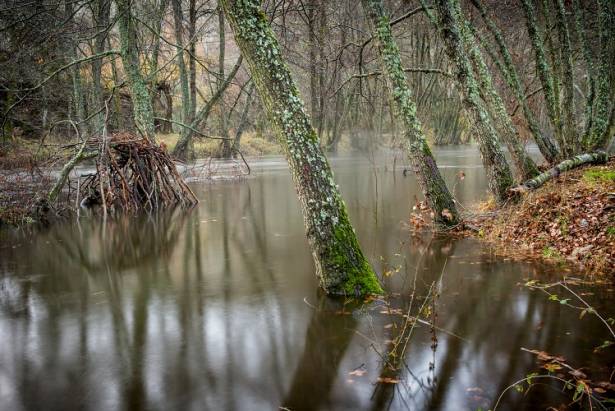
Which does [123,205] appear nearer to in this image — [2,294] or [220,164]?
[2,294]

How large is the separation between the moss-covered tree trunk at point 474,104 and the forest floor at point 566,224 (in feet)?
1.84

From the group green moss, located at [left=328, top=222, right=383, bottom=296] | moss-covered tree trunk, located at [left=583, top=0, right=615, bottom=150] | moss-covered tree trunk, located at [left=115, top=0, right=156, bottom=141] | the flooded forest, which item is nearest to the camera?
the flooded forest

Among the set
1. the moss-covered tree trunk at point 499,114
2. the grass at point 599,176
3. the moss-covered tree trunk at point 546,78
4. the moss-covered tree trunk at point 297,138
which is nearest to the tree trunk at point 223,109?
the moss-covered tree trunk at point 499,114

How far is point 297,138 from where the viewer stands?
564 centimetres

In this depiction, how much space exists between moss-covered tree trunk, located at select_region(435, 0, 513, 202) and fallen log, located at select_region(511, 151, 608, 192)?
0.41 m

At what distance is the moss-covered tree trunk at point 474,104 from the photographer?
8562mm

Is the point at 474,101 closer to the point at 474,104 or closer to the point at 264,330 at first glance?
the point at 474,104

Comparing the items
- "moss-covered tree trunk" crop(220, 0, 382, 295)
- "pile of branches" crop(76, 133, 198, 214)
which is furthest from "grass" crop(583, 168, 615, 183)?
"pile of branches" crop(76, 133, 198, 214)

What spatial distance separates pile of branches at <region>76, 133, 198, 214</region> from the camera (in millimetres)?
12938

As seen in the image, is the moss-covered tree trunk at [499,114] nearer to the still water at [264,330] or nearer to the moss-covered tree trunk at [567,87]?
the moss-covered tree trunk at [567,87]

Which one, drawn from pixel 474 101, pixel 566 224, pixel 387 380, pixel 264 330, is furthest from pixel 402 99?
pixel 387 380

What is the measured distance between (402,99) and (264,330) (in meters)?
4.81

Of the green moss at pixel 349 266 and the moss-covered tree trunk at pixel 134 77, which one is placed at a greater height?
the moss-covered tree trunk at pixel 134 77

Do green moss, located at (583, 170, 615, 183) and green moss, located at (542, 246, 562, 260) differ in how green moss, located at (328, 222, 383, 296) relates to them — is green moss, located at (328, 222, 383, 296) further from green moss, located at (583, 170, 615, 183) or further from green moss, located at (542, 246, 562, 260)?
green moss, located at (583, 170, 615, 183)
